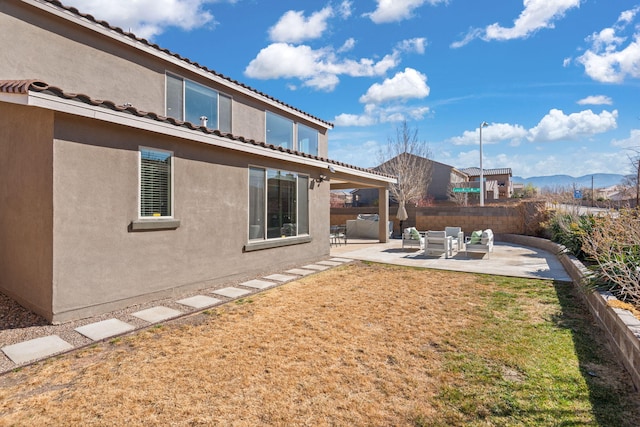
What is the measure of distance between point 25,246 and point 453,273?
1071 cm

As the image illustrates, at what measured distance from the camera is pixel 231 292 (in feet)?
25.2

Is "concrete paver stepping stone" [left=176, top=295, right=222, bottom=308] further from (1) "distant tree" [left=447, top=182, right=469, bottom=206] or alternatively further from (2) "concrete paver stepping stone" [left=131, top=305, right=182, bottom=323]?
(1) "distant tree" [left=447, top=182, right=469, bottom=206]

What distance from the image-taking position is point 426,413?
312cm

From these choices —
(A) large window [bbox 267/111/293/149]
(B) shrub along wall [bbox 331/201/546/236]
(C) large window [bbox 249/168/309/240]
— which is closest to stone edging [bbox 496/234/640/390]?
(C) large window [bbox 249/168/309/240]

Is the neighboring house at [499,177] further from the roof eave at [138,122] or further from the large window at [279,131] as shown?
the roof eave at [138,122]

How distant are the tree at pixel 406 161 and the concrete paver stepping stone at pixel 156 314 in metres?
26.0

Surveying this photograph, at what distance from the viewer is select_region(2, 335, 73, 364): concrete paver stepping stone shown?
4.36 meters

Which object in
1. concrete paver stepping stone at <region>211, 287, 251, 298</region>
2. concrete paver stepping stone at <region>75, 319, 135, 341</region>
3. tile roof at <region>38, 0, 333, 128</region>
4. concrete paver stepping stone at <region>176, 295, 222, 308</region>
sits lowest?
concrete paver stepping stone at <region>75, 319, 135, 341</region>

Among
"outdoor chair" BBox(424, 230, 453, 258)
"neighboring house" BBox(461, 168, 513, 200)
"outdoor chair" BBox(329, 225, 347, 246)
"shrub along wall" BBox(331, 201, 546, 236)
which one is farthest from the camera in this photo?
"neighboring house" BBox(461, 168, 513, 200)

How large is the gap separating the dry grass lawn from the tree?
988 inches

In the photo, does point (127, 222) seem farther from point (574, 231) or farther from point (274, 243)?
point (574, 231)

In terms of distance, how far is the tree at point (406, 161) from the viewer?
101 feet

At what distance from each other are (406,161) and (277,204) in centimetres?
2417

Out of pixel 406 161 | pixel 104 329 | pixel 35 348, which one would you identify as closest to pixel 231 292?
pixel 104 329
